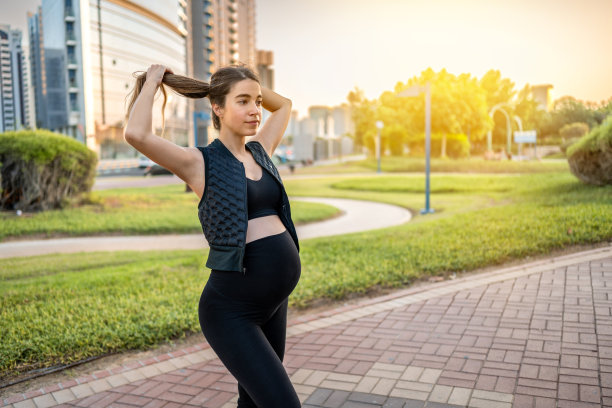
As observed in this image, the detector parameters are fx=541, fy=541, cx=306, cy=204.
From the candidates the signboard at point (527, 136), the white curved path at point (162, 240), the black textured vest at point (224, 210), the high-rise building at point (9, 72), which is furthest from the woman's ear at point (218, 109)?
the signboard at point (527, 136)

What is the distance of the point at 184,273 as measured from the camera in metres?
6.98

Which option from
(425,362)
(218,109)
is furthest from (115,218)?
(218,109)

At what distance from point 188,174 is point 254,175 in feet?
0.91

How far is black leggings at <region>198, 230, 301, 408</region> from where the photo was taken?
198 centimetres

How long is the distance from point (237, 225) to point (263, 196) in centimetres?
19

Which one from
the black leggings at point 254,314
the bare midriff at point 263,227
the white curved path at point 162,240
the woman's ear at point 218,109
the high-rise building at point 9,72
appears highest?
the high-rise building at point 9,72

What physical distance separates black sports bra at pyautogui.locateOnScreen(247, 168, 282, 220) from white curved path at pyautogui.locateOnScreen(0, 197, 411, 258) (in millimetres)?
7737

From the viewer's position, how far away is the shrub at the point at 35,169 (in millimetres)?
13398

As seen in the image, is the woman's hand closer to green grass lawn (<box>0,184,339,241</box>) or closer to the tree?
green grass lawn (<box>0,184,339,241</box>)

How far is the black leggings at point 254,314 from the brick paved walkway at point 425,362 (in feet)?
4.71

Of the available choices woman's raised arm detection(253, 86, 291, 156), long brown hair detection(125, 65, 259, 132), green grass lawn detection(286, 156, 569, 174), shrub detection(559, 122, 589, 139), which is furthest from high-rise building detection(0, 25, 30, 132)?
green grass lawn detection(286, 156, 569, 174)

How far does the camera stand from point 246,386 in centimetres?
201

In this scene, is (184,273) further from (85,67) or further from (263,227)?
(85,67)

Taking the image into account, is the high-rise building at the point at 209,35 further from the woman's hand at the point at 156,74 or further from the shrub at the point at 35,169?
the woman's hand at the point at 156,74
